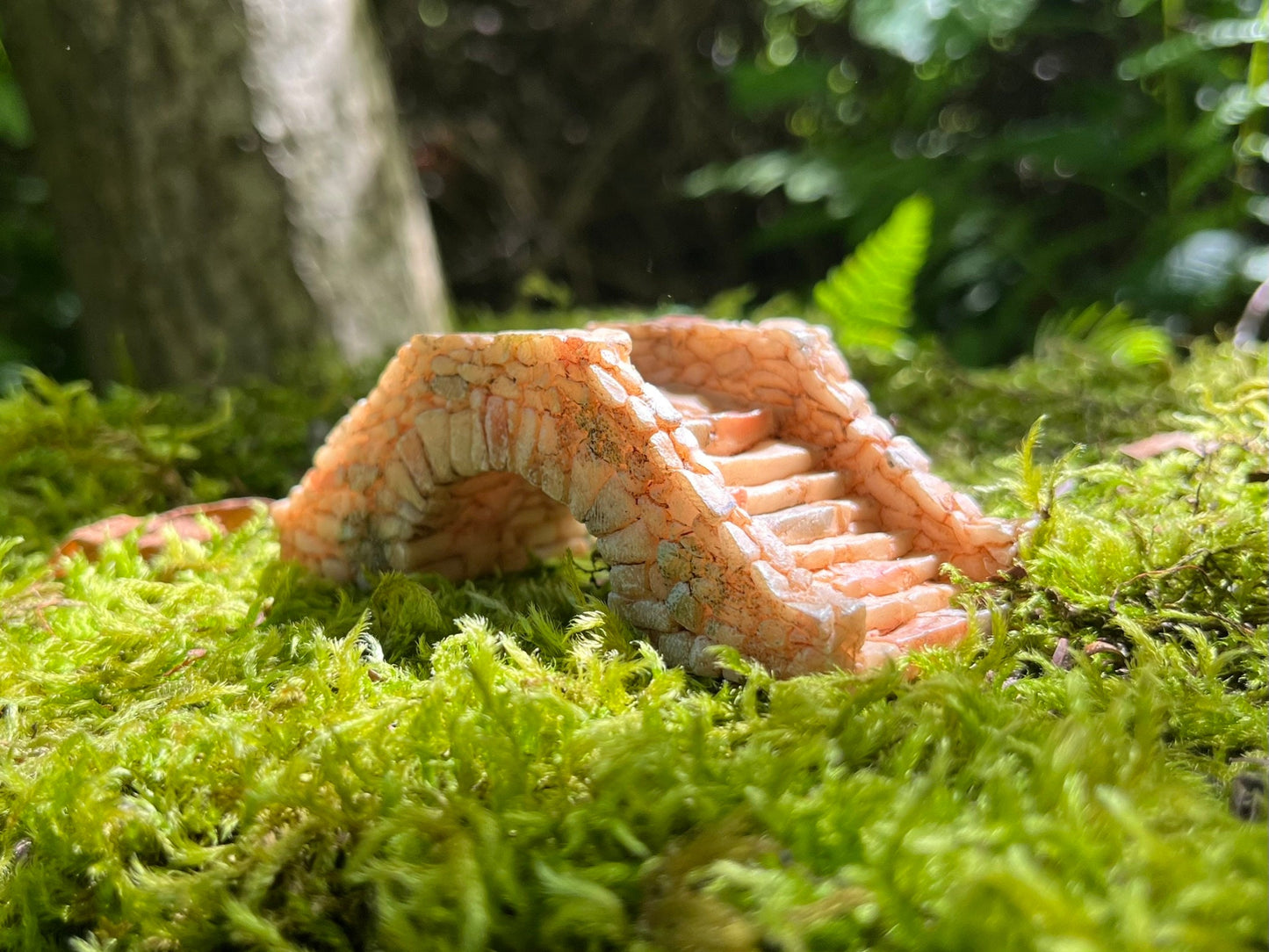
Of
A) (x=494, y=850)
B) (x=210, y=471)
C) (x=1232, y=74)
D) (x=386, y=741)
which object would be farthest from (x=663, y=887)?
(x=1232, y=74)

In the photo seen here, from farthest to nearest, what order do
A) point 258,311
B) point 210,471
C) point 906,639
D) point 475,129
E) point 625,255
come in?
point 625,255 < point 475,129 < point 258,311 < point 210,471 < point 906,639

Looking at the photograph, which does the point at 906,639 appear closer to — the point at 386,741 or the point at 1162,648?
the point at 1162,648

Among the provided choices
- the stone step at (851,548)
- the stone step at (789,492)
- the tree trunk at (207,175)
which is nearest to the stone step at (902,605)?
the stone step at (851,548)

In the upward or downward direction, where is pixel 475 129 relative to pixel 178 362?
upward

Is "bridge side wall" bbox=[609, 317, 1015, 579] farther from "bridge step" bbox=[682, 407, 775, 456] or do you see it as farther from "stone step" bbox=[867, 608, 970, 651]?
"stone step" bbox=[867, 608, 970, 651]

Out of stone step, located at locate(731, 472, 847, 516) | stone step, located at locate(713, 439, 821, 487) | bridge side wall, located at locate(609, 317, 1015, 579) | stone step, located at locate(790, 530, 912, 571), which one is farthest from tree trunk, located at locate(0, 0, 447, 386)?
stone step, located at locate(790, 530, 912, 571)

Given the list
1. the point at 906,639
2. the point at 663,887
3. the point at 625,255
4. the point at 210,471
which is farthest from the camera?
the point at 625,255

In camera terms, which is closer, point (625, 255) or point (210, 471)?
point (210, 471)
